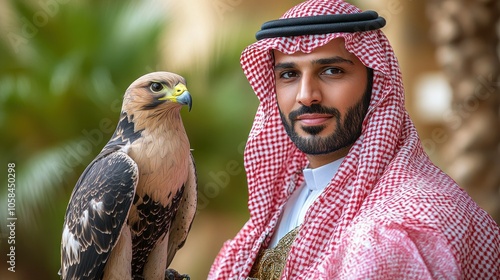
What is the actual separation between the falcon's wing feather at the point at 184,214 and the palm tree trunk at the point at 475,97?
2875 mm

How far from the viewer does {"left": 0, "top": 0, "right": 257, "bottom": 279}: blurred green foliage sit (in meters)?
5.40

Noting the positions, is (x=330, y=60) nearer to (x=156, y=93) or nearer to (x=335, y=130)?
(x=335, y=130)

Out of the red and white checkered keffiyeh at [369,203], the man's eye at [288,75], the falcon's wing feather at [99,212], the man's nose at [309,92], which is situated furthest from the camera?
the man's eye at [288,75]

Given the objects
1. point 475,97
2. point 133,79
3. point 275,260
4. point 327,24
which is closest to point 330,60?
point 327,24

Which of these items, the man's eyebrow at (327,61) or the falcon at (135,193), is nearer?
the falcon at (135,193)

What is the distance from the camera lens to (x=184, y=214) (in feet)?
8.43

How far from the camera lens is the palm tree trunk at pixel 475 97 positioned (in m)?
4.93

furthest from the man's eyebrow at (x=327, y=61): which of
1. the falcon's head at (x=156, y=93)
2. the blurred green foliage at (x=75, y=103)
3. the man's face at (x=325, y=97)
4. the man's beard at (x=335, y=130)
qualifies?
the blurred green foliage at (x=75, y=103)

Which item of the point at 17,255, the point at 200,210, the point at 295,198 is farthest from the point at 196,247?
the point at 295,198

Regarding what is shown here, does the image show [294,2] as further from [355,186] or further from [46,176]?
[355,186]

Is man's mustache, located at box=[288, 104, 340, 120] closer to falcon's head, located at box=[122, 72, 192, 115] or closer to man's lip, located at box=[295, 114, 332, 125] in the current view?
man's lip, located at box=[295, 114, 332, 125]

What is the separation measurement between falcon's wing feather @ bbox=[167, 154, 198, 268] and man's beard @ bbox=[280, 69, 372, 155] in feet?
1.30

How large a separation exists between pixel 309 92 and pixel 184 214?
0.60m

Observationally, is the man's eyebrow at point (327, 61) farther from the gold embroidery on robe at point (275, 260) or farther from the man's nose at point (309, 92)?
the gold embroidery on robe at point (275, 260)
